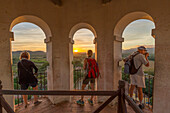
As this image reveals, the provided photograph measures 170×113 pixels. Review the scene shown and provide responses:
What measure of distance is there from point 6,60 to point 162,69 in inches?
189

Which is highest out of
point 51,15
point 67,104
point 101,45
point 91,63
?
point 51,15

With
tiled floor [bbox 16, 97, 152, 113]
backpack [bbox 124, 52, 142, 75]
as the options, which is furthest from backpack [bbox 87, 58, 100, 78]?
tiled floor [bbox 16, 97, 152, 113]

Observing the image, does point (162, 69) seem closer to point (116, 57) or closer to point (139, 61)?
point (139, 61)

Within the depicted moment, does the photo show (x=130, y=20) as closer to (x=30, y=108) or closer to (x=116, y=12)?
(x=116, y=12)

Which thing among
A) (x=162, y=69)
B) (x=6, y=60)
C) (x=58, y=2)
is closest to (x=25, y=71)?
(x=6, y=60)

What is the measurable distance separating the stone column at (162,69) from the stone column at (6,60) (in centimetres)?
453

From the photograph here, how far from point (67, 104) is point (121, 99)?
270cm

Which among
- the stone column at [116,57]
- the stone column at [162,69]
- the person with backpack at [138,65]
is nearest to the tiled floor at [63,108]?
the stone column at [162,69]

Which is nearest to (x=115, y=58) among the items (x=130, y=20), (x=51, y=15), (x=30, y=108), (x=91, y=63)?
(x=91, y=63)

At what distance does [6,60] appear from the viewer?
8.86 feet

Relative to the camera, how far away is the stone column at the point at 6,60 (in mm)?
2637

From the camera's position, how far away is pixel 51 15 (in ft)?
10.9

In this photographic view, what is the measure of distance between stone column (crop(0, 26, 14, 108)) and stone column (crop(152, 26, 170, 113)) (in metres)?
4.53

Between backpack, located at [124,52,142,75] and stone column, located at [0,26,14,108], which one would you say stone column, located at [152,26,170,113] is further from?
stone column, located at [0,26,14,108]
